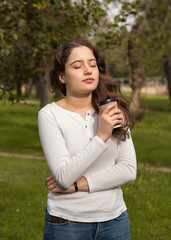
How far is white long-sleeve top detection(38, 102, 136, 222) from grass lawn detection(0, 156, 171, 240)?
11.1 ft

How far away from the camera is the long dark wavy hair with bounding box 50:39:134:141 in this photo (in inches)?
99.7

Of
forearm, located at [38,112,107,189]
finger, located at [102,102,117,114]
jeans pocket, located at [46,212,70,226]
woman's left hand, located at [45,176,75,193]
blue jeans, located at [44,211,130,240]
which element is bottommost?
blue jeans, located at [44,211,130,240]

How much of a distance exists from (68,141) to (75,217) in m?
0.46

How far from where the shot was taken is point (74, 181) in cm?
229

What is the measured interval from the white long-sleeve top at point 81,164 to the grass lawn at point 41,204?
3.38m

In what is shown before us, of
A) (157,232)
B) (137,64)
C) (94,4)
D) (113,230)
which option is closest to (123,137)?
(113,230)

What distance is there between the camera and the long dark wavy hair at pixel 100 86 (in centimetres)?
253

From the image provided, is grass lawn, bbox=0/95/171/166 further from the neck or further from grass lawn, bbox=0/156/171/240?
the neck

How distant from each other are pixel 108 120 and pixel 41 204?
486cm

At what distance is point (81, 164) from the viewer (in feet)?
7.39

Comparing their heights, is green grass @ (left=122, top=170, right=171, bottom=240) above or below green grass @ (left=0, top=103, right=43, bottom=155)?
above

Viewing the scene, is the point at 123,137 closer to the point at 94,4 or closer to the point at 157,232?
the point at 157,232

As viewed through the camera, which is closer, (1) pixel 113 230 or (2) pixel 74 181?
(2) pixel 74 181

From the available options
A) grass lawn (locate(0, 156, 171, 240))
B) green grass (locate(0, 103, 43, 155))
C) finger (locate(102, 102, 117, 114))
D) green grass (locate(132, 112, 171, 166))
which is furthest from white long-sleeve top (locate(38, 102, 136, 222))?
green grass (locate(0, 103, 43, 155))
